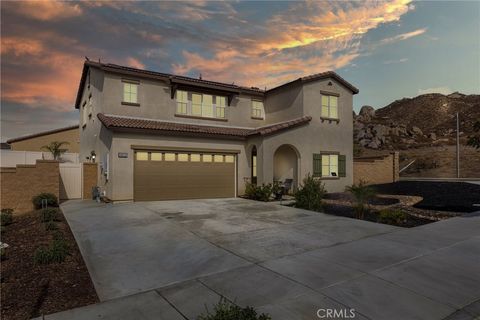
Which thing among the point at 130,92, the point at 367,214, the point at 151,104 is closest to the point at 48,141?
the point at 130,92

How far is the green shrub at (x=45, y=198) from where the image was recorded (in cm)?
1370

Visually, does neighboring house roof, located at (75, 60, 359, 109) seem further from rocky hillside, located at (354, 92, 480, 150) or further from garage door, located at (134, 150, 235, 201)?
rocky hillside, located at (354, 92, 480, 150)

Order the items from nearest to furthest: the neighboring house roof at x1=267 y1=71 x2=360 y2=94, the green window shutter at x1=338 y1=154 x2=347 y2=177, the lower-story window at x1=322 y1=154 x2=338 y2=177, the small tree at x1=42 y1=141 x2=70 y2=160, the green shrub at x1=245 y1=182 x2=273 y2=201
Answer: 1. the green shrub at x1=245 y1=182 x2=273 y2=201
2. the neighboring house roof at x1=267 y1=71 x2=360 y2=94
3. the lower-story window at x1=322 y1=154 x2=338 y2=177
4. the green window shutter at x1=338 y1=154 x2=347 y2=177
5. the small tree at x1=42 y1=141 x2=70 y2=160

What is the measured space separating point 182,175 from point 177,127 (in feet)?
8.94

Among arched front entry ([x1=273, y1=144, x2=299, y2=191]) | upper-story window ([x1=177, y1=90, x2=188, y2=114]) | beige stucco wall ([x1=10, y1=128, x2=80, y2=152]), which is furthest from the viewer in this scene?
beige stucco wall ([x1=10, y1=128, x2=80, y2=152])

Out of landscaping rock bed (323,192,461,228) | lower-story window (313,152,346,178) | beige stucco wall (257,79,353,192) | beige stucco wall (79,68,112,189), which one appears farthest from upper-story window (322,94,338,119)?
beige stucco wall (79,68,112,189)

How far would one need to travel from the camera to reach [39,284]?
4922mm

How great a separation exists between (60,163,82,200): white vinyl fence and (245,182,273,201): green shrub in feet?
33.4

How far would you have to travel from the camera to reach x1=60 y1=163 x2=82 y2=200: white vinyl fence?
16.9 m

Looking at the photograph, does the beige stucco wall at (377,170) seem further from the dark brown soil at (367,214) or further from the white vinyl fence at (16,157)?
the white vinyl fence at (16,157)

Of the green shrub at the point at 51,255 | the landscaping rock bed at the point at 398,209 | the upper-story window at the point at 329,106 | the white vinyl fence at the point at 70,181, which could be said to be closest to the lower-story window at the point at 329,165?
the upper-story window at the point at 329,106

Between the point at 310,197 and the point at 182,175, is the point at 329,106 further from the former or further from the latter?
the point at 182,175

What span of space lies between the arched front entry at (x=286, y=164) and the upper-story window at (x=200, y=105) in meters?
4.86

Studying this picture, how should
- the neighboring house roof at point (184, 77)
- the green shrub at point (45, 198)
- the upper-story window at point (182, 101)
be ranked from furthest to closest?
the upper-story window at point (182, 101)
the neighboring house roof at point (184, 77)
the green shrub at point (45, 198)
